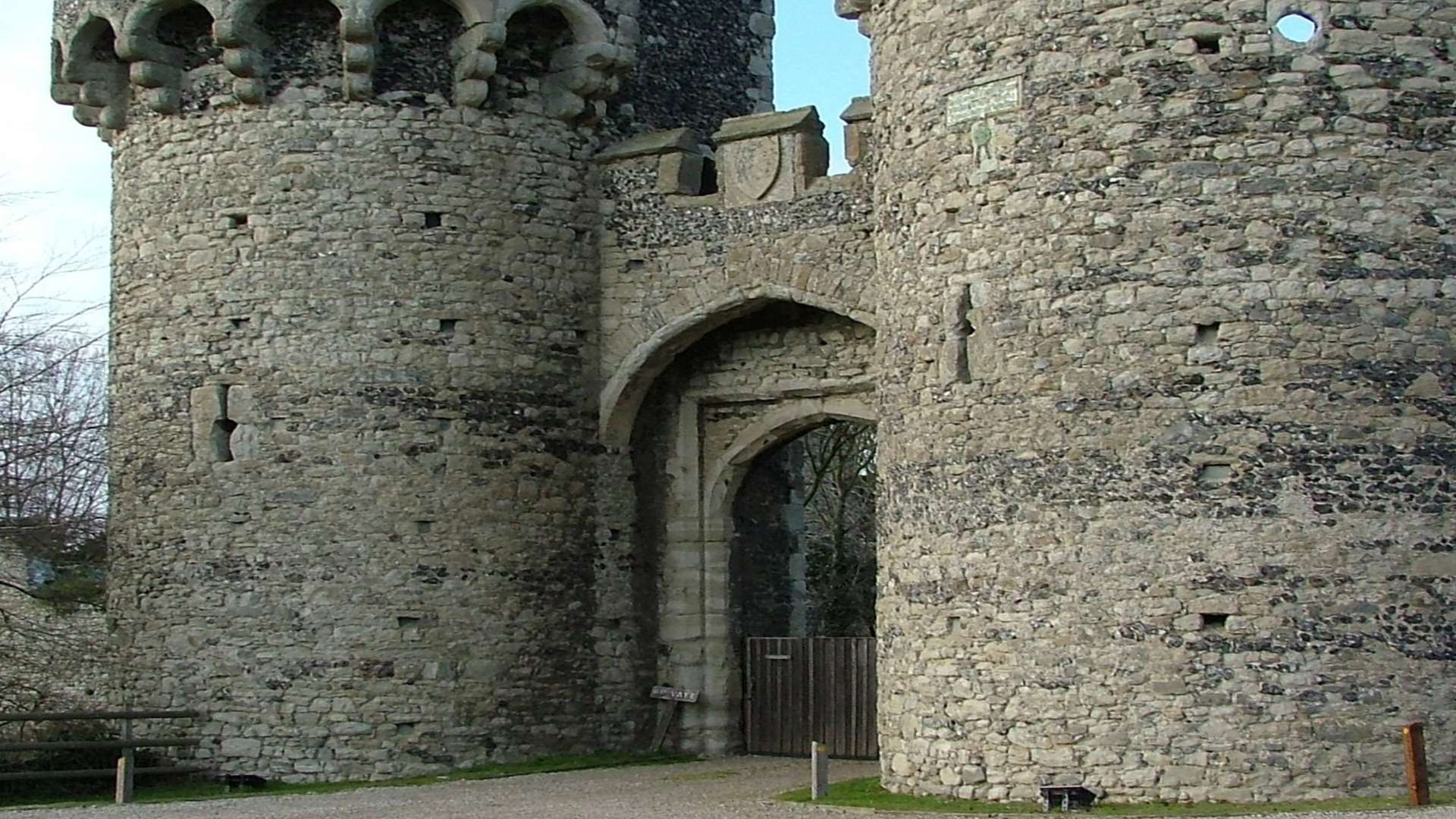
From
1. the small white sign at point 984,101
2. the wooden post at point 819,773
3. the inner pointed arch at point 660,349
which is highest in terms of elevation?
the small white sign at point 984,101

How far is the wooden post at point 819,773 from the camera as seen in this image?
14508 mm

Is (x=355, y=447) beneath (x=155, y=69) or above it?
beneath

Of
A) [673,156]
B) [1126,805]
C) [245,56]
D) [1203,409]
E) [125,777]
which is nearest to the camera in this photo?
[1126,805]

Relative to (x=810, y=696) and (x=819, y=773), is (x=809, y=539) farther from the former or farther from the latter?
(x=819, y=773)

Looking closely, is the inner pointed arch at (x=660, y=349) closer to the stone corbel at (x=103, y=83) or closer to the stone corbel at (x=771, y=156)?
the stone corbel at (x=771, y=156)

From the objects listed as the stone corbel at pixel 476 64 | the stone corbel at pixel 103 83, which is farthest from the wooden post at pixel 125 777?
the stone corbel at pixel 476 64

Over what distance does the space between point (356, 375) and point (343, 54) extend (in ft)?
8.04

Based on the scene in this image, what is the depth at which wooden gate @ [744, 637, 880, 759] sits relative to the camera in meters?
18.3

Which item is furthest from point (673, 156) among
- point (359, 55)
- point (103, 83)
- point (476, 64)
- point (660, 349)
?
point (103, 83)

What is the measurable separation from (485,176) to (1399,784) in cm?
849

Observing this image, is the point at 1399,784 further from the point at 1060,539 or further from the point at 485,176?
the point at 485,176

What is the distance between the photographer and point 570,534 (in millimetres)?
17875

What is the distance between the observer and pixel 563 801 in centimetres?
1510

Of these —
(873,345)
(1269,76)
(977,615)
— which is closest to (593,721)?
(873,345)
